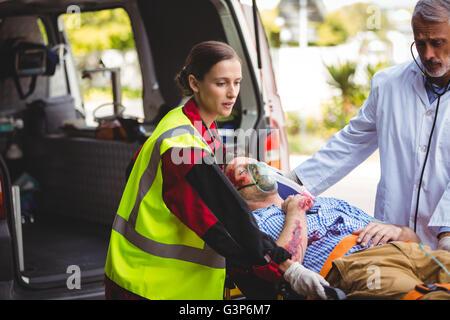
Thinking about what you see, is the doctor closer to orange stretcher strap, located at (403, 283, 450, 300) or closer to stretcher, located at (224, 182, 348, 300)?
stretcher, located at (224, 182, 348, 300)

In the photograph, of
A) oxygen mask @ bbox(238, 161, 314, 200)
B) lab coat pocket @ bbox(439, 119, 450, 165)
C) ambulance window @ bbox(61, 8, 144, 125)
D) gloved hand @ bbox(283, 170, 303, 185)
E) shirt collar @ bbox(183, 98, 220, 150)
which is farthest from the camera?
ambulance window @ bbox(61, 8, 144, 125)

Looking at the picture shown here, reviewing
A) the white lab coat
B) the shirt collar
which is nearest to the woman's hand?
the white lab coat

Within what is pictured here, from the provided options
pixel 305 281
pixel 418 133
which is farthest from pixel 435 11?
pixel 305 281

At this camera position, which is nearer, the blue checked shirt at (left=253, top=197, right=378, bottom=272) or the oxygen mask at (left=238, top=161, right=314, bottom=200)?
the blue checked shirt at (left=253, top=197, right=378, bottom=272)

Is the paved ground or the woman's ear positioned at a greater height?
the woman's ear

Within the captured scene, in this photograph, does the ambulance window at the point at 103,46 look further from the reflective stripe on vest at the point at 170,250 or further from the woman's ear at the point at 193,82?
the reflective stripe on vest at the point at 170,250

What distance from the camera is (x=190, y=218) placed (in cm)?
193

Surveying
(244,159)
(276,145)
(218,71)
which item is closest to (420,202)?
(244,159)

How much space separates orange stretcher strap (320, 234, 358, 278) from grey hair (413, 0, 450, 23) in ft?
3.09

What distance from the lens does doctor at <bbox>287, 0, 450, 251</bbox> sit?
2.33 meters

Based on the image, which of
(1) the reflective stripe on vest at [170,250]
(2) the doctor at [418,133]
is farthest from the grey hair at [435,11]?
(1) the reflective stripe on vest at [170,250]

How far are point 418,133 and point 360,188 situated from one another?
6802 mm

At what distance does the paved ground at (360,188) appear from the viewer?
26.5 ft

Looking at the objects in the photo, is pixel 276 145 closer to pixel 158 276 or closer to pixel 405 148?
pixel 405 148
